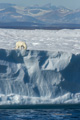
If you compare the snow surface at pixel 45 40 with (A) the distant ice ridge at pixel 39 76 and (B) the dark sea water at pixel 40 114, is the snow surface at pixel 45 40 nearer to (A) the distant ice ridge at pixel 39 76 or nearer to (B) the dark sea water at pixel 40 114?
(A) the distant ice ridge at pixel 39 76

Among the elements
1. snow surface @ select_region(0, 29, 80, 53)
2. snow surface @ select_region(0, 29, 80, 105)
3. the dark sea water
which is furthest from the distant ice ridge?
snow surface @ select_region(0, 29, 80, 53)

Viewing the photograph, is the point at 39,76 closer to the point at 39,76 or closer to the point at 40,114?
the point at 39,76

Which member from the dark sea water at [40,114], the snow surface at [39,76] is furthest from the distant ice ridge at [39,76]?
the dark sea water at [40,114]

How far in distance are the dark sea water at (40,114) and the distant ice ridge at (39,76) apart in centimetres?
36

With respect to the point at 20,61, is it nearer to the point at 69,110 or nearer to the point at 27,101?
the point at 27,101

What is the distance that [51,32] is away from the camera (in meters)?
17.4

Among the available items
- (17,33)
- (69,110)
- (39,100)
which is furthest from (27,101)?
(17,33)

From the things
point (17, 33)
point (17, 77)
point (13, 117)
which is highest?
point (17, 33)

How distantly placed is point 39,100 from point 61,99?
58 cm

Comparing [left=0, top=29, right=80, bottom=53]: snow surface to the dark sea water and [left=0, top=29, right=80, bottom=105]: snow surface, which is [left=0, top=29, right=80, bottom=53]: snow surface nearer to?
[left=0, top=29, right=80, bottom=105]: snow surface

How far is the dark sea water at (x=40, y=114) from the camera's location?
10.6 meters

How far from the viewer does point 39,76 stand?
11641mm

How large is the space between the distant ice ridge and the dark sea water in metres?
0.36

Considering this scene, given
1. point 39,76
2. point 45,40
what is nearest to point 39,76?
point 39,76
